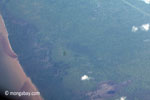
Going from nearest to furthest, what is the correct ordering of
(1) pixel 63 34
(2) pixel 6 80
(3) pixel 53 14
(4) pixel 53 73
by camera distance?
(2) pixel 6 80 → (4) pixel 53 73 → (1) pixel 63 34 → (3) pixel 53 14

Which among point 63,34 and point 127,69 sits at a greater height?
point 63,34

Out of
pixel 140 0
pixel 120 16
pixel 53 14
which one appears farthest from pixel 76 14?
pixel 140 0

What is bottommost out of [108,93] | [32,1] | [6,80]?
[108,93]

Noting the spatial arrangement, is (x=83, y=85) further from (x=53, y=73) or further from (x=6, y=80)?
(x=6, y=80)

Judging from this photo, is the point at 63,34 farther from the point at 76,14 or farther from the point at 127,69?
the point at 127,69

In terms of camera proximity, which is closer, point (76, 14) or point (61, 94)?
point (61, 94)

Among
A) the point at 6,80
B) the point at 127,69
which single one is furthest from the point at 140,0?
the point at 6,80

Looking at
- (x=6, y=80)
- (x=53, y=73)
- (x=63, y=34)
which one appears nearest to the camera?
(x=6, y=80)
